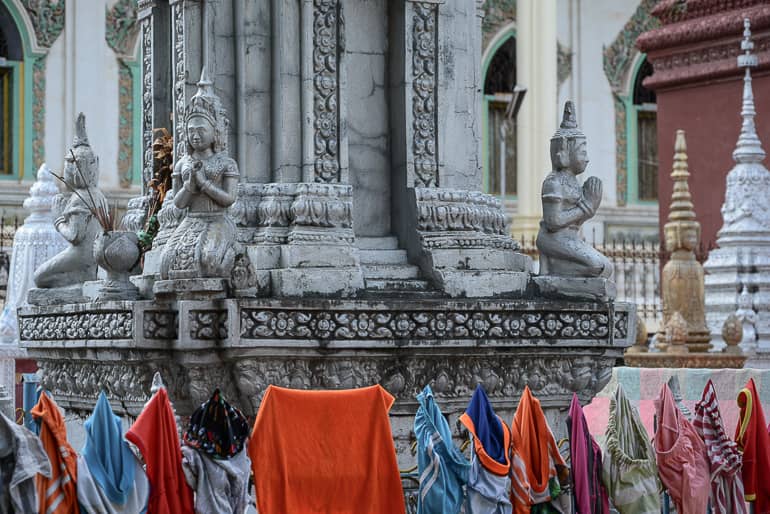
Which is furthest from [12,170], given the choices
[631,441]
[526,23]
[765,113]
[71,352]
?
[631,441]

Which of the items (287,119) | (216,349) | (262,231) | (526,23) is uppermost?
(526,23)

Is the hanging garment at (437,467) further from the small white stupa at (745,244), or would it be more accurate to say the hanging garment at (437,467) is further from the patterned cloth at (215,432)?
the small white stupa at (745,244)

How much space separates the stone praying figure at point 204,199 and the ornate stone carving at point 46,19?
20.0m

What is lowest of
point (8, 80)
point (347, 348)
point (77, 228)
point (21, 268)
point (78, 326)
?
point (347, 348)

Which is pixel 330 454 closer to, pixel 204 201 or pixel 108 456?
pixel 108 456

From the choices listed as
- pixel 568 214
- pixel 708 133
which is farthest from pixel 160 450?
pixel 708 133

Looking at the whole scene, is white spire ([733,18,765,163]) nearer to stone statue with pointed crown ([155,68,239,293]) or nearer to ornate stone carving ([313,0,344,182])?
ornate stone carving ([313,0,344,182])

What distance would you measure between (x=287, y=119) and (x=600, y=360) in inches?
96.9

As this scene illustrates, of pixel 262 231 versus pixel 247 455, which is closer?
pixel 247 455

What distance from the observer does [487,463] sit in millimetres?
9172

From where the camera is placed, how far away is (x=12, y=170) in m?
29.1

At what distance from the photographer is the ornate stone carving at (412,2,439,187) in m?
11.2

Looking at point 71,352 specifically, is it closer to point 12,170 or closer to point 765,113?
point 765,113

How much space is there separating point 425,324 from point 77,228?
9.42 ft
